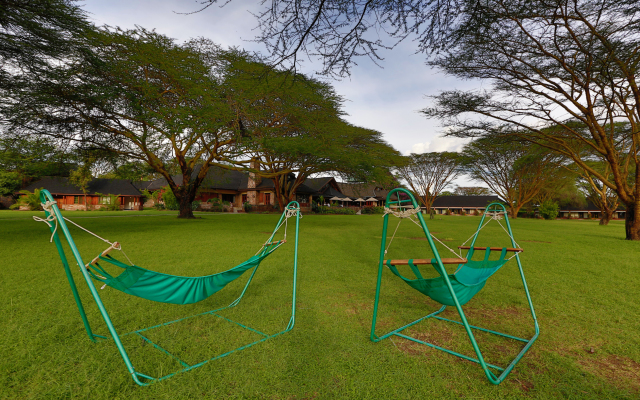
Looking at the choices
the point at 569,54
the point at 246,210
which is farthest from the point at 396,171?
the point at 569,54

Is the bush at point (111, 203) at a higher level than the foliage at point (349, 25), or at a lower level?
lower

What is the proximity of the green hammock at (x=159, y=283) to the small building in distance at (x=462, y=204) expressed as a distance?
48904mm

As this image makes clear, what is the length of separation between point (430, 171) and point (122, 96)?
2487 centimetres

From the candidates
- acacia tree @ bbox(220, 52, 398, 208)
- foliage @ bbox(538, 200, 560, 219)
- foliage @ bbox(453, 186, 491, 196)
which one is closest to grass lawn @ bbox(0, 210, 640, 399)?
acacia tree @ bbox(220, 52, 398, 208)

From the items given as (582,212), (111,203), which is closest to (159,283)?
(111,203)

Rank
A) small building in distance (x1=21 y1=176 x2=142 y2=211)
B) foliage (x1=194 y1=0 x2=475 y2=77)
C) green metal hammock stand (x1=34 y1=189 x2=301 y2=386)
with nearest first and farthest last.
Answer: green metal hammock stand (x1=34 y1=189 x2=301 y2=386)
foliage (x1=194 y1=0 x2=475 y2=77)
small building in distance (x1=21 y1=176 x2=142 y2=211)

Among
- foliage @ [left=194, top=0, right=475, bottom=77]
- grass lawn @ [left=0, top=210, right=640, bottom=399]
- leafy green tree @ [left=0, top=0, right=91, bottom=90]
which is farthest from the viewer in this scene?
leafy green tree @ [left=0, top=0, right=91, bottom=90]

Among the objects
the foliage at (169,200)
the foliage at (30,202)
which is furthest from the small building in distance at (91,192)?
the foliage at (169,200)

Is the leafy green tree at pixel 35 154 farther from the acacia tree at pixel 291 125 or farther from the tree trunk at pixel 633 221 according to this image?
the tree trunk at pixel 633 221

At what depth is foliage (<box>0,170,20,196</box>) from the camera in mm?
25783

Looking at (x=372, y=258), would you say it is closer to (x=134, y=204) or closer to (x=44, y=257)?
(x=44, y=257)

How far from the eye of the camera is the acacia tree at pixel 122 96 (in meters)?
8.55

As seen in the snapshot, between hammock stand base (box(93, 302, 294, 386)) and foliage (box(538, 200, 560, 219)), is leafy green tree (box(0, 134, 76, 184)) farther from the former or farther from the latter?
foliage (box(538, 200, 560, 219))

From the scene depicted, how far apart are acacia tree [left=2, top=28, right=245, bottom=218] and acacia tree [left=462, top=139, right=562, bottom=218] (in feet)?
60.3
